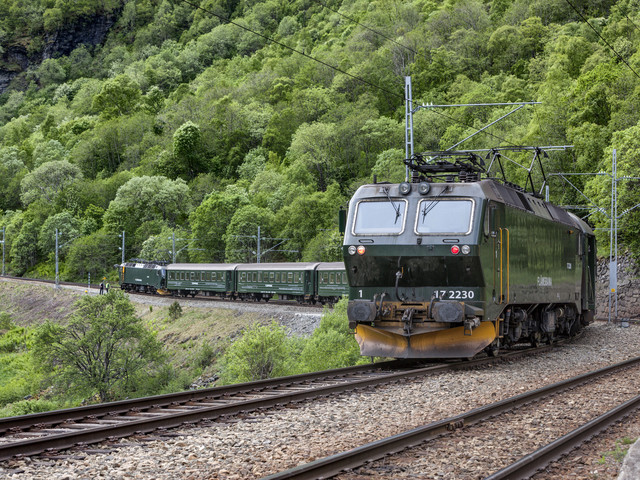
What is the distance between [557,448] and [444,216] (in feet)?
25.4

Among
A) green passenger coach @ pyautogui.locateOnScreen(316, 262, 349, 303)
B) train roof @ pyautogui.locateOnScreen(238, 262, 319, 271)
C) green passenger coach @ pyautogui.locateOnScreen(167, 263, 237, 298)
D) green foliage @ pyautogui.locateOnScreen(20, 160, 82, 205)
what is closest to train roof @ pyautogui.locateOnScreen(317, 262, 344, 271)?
green passenger coach @ pyautogui.locateOnScreen(316, 262, 349, 303)

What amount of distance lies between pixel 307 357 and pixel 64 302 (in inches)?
1870

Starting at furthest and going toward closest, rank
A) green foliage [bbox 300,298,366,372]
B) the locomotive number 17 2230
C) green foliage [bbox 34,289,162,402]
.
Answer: green foliage [bbox 34,289,162,402] → green foliage [bbox 300,298,366,372] → the locomotive number 17 2230

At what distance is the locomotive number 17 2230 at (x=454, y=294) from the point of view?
15.4m

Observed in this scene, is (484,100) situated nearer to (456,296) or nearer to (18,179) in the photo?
(456,296)

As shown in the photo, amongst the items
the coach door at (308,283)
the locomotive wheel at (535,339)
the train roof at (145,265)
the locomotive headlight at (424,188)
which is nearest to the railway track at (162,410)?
the locomotive headlight at (424,188)

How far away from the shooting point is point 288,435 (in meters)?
9.32

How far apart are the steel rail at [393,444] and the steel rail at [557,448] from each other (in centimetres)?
141

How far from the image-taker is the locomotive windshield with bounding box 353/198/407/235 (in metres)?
15.9

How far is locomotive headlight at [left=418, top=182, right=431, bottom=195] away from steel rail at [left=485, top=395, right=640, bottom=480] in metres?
6.22

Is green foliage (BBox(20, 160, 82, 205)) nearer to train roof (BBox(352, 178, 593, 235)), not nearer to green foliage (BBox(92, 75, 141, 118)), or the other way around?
green foliage (BBox(92, 75, 141, 118))

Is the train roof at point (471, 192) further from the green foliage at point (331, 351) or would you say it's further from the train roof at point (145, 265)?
the train roof at point (145, 265)

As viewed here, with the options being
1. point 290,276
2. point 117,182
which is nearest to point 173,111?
point 117,182

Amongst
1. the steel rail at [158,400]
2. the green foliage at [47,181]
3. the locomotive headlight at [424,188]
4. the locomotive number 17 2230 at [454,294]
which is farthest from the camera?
the green foliage at [47,181]
